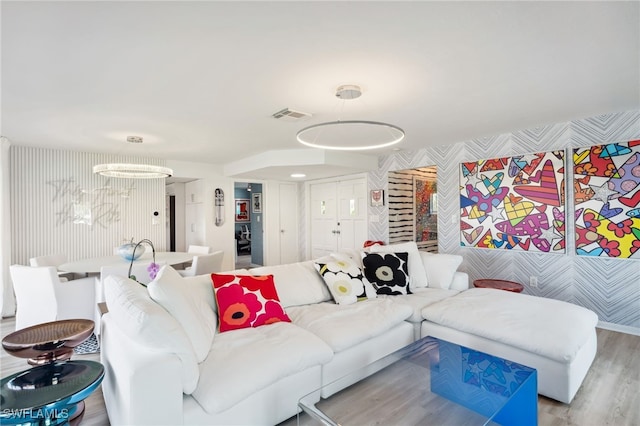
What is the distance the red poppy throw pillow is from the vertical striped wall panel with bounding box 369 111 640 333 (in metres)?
3.17

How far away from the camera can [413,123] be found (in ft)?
11.9

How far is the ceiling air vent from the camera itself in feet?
10.2

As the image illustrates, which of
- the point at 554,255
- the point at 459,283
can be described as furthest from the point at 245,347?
the point at 554,255

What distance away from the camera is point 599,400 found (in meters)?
2.12

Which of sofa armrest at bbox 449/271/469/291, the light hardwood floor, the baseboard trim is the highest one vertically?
sofa armrest at bbox 449/271/469/291

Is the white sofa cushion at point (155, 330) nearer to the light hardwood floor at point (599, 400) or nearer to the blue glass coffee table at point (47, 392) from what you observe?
the blue glass coffee table at point (47, 392)

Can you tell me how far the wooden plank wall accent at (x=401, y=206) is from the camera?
559 centimetres

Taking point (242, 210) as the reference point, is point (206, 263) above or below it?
below

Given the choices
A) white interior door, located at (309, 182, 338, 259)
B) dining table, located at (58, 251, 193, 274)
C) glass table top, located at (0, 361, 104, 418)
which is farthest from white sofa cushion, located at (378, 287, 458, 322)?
white interior door, located at (309, 182, 338, 259)

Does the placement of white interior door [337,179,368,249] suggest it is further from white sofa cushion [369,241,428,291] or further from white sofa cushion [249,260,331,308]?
white sofa cushion [249,260,331,308]

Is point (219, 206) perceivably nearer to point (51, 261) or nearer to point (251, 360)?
point (51, 261)

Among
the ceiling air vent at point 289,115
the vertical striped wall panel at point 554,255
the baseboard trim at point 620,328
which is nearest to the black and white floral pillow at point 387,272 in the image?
the ceiling air vent at point 289,115

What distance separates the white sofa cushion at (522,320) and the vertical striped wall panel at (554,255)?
4.42 ft

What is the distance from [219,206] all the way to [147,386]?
5139mm
